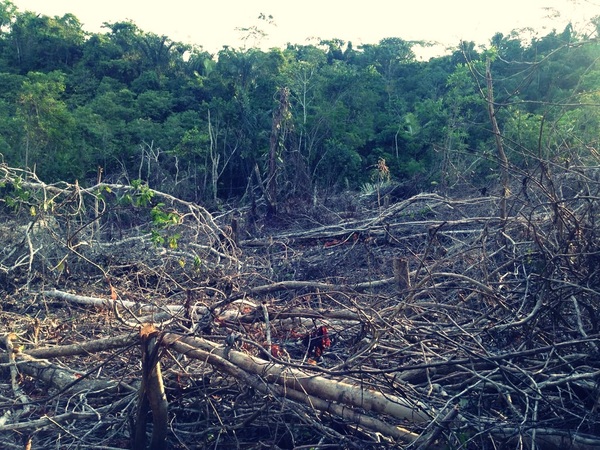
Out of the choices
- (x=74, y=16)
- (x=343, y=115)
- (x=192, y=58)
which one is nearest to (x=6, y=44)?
(x=74, y=16)

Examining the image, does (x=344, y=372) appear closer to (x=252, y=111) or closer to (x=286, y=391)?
(x=286, y=391)

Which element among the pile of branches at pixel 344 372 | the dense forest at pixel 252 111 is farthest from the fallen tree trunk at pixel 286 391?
the dense forest at pixel 252 111

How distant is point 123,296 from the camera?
5.84 m

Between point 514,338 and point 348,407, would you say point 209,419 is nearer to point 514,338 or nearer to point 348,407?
point 348,407

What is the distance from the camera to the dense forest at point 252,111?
12.8 m

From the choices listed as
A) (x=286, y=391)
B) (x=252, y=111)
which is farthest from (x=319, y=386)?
(x=252, y=111)

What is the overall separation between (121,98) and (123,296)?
1557 centimetres

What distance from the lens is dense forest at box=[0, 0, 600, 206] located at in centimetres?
1280

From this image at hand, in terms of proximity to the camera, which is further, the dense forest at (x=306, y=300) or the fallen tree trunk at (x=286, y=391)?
the dense forest at (x=306, y=300)

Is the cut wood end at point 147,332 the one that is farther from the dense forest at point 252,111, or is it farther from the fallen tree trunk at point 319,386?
the dense forest at point 252,111

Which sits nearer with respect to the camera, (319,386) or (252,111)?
(319,386)

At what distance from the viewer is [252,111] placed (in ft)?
58.2

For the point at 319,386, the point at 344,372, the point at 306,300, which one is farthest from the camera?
the point at 306,300

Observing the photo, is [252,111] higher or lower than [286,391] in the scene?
higher
